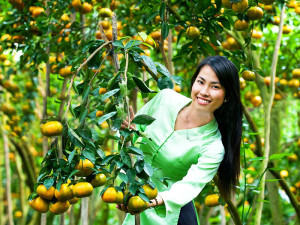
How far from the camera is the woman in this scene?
166cm

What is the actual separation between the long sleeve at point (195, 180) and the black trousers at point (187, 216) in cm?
26

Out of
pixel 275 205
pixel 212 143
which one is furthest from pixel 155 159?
pixel 275 205

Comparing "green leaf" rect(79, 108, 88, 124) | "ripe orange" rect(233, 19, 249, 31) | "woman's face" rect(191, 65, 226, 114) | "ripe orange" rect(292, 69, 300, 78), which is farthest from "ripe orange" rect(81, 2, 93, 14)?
"ripe orange" rect(292, 69, 300, 78)

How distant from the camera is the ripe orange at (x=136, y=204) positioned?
3.95ft

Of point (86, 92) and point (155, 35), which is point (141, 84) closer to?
point (86, 92)

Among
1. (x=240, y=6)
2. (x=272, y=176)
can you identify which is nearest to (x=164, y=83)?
(x=240, y=6)

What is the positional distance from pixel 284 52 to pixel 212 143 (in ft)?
7.48

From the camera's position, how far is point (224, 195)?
6.11 ft

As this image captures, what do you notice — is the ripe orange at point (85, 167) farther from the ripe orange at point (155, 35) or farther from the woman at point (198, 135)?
the ripe orange at point (155, 35)

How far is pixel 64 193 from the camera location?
51.4 inches

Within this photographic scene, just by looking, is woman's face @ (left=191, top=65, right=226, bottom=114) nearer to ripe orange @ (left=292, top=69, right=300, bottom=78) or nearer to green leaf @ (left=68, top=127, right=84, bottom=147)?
green leaf @ (left=68, top=127, right=84, bottom=147)

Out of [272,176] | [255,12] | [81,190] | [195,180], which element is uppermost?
[255,12]

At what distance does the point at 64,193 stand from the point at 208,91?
671 millimetres

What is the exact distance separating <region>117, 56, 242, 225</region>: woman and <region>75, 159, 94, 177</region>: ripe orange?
1.12 feet
